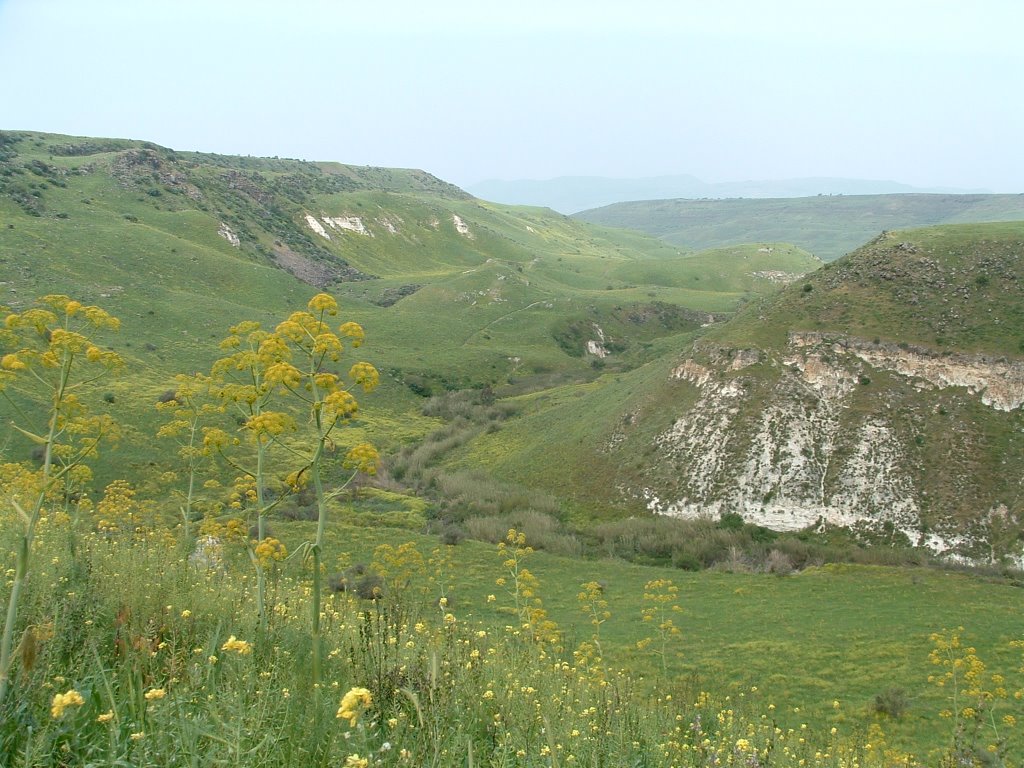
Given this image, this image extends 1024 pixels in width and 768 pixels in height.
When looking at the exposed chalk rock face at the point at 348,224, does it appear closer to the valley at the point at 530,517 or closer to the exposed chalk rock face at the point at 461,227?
the exposed chalk rock face at the point at 461,227

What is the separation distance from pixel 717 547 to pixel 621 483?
903cm

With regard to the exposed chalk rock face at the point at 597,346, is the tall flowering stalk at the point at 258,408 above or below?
above

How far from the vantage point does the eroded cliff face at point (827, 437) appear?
38312 mm

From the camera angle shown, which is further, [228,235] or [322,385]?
[228,235]

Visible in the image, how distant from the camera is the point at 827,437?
41812 mm

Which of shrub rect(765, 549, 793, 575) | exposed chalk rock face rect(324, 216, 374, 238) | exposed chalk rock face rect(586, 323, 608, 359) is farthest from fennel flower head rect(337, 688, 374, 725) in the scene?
exposed chalk rock face rect(324, 216, 374, 238)

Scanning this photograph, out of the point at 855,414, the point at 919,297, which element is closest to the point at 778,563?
the point at 855,414

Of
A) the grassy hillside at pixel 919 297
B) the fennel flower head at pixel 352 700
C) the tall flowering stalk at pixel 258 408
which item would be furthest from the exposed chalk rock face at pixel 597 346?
the fennel flower head at pixel 352 700

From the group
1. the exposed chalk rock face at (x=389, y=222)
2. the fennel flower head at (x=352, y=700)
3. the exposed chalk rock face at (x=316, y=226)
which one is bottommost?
the fennel flower head at (x=352, y=700)

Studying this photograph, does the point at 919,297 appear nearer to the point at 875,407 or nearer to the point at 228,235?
the point at 875,407

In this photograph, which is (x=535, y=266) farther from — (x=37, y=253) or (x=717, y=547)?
(x=717, y=547)

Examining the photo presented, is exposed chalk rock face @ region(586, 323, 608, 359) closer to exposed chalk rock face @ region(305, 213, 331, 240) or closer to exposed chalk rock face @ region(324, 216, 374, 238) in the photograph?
exposed chalk rock face @ region(305, 213, 331, 240)

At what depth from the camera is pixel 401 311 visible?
344 ft

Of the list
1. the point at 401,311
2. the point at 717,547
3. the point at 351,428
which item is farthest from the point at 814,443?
the point at 401,311
